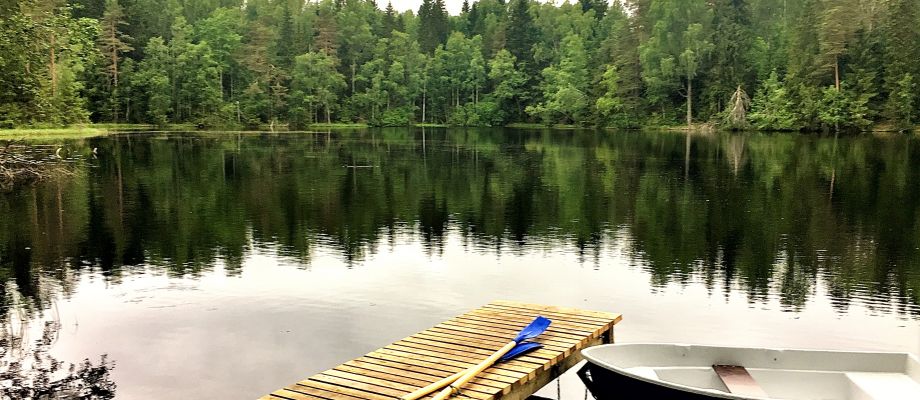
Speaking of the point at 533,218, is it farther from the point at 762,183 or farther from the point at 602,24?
the point at 602,24

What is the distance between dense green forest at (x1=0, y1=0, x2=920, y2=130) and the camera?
7981 cm

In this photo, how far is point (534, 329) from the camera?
10.6m

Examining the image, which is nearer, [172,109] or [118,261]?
[118,261]

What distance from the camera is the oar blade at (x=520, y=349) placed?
31.7 ft

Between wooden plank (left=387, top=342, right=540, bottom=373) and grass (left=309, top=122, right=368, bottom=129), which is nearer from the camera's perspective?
wooden plank (left=387, top=342, right=540, bottom=373)

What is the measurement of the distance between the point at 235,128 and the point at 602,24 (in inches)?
2364

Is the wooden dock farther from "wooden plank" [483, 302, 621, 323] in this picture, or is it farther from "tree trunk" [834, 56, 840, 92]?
"tree trunk" [834, 56, 840, 92]

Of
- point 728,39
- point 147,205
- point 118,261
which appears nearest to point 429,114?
point 728,39

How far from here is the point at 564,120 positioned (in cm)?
11506

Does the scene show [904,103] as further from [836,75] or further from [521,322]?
[521,322]

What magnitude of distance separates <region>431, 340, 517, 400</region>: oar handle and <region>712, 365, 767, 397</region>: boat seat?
8.41 ft

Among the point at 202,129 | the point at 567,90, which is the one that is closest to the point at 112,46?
the point at 202,129

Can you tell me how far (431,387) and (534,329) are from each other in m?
2.48

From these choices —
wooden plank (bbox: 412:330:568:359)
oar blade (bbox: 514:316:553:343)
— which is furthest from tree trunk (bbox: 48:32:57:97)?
oar blade (bbox: 514:316:553:343)
